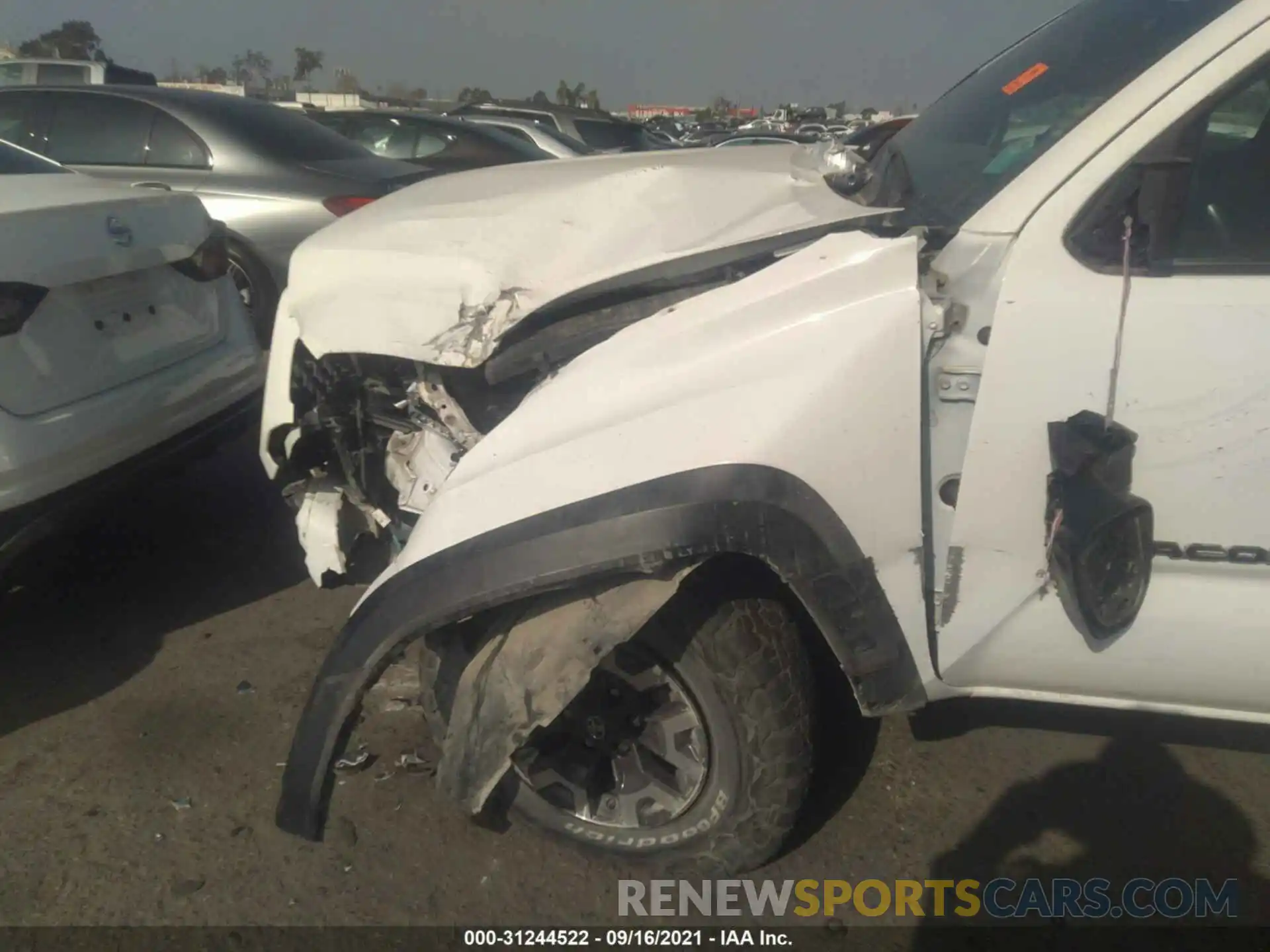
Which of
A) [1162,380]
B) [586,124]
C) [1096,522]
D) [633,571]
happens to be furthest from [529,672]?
[586,124]

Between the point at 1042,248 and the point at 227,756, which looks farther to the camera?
the point at 227,756

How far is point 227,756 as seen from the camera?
2754mm

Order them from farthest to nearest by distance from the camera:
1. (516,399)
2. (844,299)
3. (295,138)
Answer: (295,138)
(516,399)
(844,299)

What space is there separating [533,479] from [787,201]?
114 centimetres

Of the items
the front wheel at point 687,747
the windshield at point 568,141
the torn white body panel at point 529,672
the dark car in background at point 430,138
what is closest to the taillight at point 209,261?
the torn white body panel at point 529,672

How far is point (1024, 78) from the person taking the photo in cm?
263

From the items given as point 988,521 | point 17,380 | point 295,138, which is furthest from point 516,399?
point 295,138

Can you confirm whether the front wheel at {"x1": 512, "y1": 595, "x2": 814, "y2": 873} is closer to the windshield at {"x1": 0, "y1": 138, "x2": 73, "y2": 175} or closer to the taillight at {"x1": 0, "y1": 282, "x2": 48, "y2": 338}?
the taillight at {"x1": 0, "y1": 282, "x2": 48, "y2": 338}

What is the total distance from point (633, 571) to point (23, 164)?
10.6ft

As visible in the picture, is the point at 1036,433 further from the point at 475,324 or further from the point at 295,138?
the point at 295,138

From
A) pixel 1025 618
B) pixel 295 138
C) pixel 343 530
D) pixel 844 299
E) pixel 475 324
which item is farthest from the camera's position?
pixel 295 138

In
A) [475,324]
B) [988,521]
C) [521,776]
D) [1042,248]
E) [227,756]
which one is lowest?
[227,756]

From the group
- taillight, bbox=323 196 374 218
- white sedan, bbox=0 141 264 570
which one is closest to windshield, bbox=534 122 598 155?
taillight, bbox=323 196 374 218

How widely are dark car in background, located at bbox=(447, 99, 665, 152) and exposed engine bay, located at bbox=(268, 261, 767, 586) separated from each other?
10.3 metres
